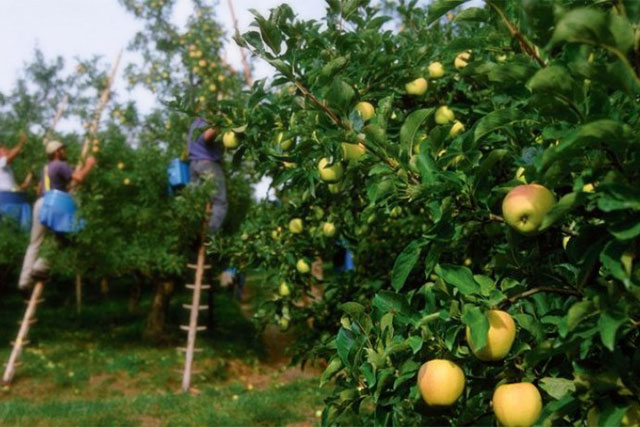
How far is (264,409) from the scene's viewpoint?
4926mm

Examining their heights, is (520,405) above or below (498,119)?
below

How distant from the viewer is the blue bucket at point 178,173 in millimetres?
7309

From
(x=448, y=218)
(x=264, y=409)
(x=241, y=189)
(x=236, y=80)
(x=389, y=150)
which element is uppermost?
(x=236, y=80)

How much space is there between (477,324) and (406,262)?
1.05ft

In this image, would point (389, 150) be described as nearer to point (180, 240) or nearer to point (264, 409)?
point (264, 409)

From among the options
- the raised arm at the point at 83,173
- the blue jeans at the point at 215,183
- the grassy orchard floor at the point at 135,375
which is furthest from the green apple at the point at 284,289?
the raised arm at the point at 83,173

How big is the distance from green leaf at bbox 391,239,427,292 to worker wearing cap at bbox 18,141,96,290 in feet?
19.8

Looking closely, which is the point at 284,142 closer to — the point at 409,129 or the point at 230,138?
the point at 230,138

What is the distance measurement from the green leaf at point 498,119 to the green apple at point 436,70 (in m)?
1.52

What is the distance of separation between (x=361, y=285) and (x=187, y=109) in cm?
141

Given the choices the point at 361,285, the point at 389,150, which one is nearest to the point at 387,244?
the point at 361,285

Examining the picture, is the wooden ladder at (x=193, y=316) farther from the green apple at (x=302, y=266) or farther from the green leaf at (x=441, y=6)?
the green leaf at (x=441, y=6)

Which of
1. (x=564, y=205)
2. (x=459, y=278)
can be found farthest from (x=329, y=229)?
(x=564, y=205)

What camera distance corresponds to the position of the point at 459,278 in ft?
4.44
